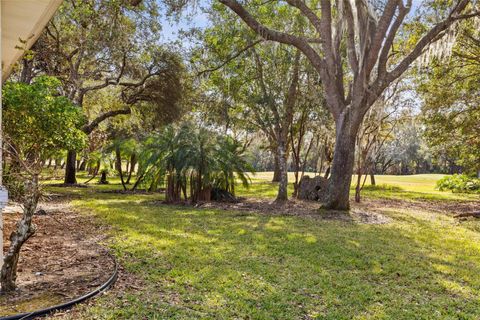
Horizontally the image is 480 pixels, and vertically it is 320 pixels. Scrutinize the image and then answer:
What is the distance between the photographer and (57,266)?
403cm

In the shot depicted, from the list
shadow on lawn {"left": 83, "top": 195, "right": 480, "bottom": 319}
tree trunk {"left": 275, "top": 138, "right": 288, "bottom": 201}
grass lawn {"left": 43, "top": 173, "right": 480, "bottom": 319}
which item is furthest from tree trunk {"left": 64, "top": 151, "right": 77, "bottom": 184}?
shadow on lawn {"left": 83, "top": 195, "right": 480, "bottom": 319}

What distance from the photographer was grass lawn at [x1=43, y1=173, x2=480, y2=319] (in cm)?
322

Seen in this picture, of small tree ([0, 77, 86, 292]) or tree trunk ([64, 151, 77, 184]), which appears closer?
small tree ([0, 77, 86, 292])

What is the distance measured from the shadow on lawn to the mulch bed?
0.37 meters

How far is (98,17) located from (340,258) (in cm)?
639

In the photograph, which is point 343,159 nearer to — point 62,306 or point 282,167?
point 282,167

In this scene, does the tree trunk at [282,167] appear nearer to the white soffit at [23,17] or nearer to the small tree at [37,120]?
the small tree at [37,120]

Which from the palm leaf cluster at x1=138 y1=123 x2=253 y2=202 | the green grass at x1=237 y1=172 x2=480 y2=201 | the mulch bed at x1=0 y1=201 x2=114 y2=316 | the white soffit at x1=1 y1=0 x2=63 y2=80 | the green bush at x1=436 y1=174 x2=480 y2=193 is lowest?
the mulch bed at x1=0 y1=201 x2=114 y2=316

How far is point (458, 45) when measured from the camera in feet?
36.4

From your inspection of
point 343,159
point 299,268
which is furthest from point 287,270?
point 343,159

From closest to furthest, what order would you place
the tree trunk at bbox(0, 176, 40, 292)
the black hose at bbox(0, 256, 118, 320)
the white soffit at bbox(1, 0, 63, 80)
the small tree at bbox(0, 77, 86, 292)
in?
the black hose at bbox(0, 256, 118, 320), the tree trunk at bbox(0, 176, 40, 292), the white soffit at bbox(1, 0, 63, 80), the small tree at bbox(0, 77, 86, 292)

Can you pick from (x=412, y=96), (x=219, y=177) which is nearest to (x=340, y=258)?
(x=219, y=177)

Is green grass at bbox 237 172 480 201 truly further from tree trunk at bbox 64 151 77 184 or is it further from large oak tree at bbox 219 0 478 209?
tree trunk at bbox 64 151 77 184

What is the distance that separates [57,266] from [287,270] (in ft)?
8.21
